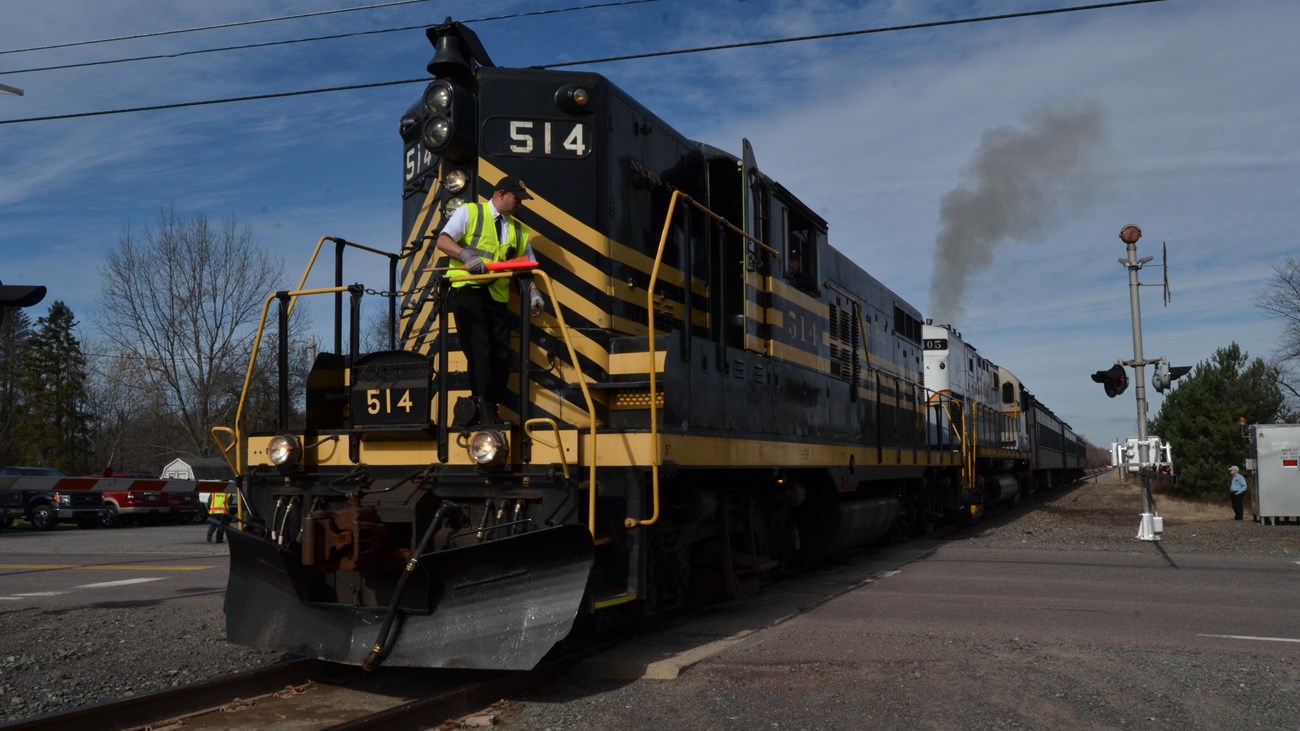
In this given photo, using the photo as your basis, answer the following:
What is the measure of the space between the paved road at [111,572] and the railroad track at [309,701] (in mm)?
3566

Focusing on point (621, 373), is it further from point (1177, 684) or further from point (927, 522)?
point (927, 522)

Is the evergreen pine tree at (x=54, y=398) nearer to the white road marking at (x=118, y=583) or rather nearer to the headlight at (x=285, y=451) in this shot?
the white road marking at (x=118, y=583)

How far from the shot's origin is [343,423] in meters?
6.43

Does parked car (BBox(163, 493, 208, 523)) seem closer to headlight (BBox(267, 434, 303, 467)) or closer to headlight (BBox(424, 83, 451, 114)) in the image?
headlight (BBox(267, 434, 303, 467))

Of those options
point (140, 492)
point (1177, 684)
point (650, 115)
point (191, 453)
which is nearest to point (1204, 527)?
point (1177, 684)

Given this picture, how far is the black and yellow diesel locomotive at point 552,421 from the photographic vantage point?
5.16 m

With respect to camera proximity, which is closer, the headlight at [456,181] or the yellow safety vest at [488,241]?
the yellow safety vest at [488,241]

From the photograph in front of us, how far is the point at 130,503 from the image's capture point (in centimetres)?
2519

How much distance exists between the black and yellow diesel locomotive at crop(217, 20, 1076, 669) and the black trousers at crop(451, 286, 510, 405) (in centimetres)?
12

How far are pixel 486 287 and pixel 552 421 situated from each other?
38.1 inches

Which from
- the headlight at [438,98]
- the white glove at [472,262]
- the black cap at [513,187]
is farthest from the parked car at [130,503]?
the white glove at [472,262]

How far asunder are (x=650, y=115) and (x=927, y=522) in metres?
9.10

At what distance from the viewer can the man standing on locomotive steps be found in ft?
18.3

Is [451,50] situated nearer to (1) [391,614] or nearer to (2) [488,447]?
(2) [488,447]
